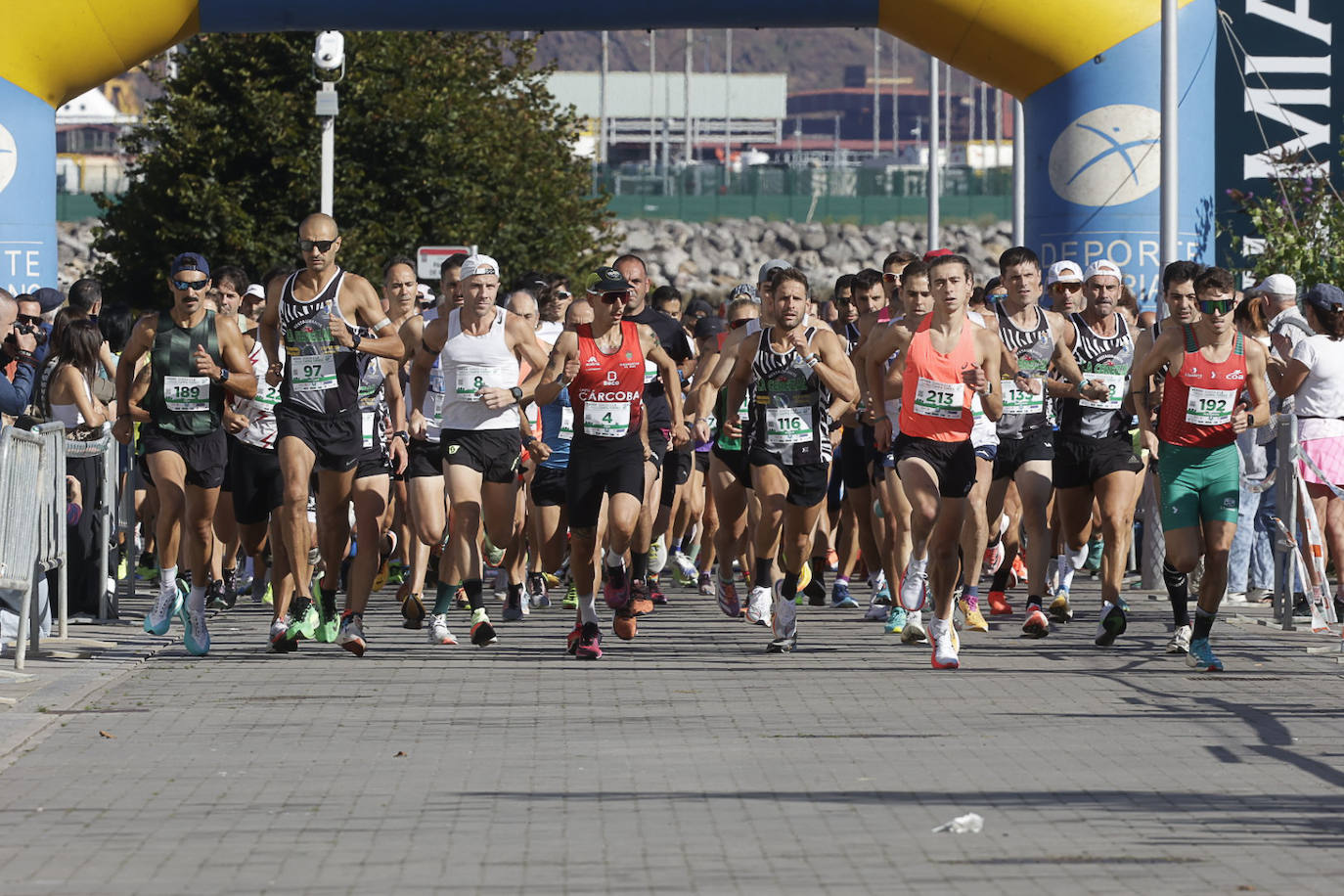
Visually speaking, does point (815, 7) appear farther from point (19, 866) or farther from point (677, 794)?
point (19, 866)

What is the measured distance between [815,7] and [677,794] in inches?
451

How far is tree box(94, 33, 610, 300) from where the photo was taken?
33.0m

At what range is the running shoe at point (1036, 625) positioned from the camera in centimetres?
1244

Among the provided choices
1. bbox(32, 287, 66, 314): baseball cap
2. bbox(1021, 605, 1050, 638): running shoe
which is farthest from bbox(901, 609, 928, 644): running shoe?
bbox(32, 287, 66, 314): baseball cap

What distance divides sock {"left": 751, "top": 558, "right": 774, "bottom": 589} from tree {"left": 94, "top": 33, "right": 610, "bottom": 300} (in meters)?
21.4

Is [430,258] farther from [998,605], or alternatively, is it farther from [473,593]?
[473,593]

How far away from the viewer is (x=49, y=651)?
11.7 metres

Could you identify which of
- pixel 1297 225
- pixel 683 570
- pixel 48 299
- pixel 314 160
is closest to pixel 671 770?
pixel 48 299

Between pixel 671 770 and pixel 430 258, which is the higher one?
pixel 430 258

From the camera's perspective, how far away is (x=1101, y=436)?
12.5 m

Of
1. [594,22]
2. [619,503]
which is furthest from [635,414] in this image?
[594,22]

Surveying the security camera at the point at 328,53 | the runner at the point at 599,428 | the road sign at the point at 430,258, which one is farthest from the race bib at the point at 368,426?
the road sign at the point at 430,258

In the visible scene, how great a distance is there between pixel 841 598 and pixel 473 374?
4.16m

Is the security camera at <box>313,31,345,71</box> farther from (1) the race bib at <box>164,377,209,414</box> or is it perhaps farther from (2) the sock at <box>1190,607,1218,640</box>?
(2) the sock at <box>1190,607,1218,640</box>
